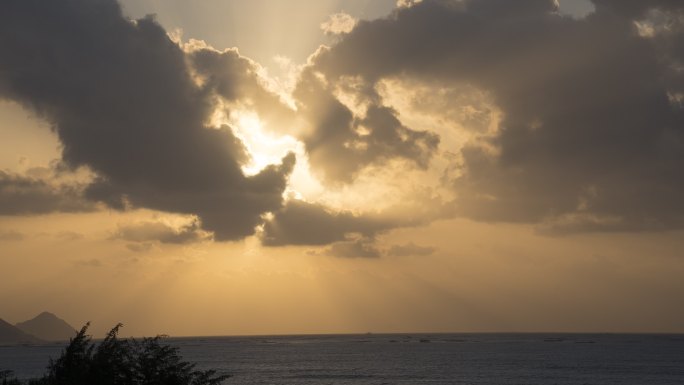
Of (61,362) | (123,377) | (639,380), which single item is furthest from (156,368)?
(639,380)

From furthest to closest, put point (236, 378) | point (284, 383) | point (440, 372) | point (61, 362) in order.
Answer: point (440, 372), point (236, 378), point (284, 383), point (61, 362)

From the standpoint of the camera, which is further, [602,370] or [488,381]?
[602,370]

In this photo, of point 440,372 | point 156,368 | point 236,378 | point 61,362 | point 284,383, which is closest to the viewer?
point 156,368

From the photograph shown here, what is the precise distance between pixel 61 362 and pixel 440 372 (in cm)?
14916

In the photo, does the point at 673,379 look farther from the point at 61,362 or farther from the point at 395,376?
the point at 61,362

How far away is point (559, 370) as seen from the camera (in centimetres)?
18912

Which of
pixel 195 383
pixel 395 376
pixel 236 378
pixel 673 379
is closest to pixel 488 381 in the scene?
pixel 395 376

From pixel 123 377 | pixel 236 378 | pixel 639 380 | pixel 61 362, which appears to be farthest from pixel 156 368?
pixel 639 380

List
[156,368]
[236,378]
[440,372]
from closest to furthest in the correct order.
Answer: [156,368], [236,378], [440,372]

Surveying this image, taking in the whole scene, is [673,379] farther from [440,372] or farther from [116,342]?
[116,342]

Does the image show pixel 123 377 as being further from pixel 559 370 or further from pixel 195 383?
pixel 559 370

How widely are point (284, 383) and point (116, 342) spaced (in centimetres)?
11734

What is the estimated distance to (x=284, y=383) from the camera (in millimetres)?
154000

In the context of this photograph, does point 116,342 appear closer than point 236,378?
Yes
